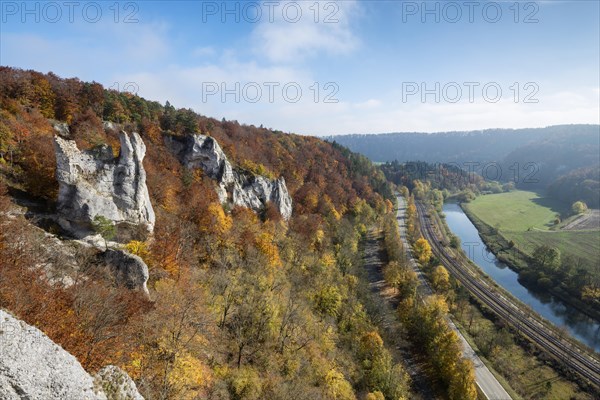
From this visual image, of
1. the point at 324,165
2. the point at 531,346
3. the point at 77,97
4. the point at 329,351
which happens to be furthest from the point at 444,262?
the point at 77,97

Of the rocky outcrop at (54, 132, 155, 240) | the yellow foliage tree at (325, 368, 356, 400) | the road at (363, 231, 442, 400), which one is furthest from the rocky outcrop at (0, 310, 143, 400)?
the road at (363, 231, 442, 400)

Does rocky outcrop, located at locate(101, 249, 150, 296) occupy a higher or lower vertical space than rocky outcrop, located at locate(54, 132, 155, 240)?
lower

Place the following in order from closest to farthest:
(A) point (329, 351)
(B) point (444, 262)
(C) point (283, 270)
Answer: (A) point (329, 351) → (C) point (283, 270) → (B) point (444, 262)

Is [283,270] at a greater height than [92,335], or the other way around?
[92,335]

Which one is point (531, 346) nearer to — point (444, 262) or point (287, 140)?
point (444, 262)

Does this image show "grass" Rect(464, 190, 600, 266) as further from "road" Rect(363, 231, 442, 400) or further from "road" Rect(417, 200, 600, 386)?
"road" Rect(363, 231, 442, 400)

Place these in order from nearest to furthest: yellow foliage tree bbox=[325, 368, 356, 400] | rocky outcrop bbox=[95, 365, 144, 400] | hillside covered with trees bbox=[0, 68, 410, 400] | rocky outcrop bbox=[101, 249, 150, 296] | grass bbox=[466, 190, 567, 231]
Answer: rocky outcrop bbox=[95, 365, 144, 400], hillside covered with trees bbox=[0, 68, 410, 400], rocky outcrop bbox=[101, 249, 150, 296], yellow foliage tree bbox=[325, 368, 356, 400], grass bbox=[466, 190, 567, 231]

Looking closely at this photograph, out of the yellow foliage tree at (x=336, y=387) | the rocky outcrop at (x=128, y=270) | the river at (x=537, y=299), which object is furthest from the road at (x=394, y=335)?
the rocky outcrop at (x=128, y=270)
